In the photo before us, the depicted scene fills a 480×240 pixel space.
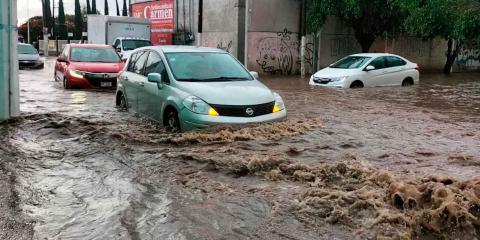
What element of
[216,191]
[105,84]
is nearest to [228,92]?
[216,191]

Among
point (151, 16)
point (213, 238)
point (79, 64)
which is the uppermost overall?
point (151, 16)

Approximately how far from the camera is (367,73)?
16.9 m

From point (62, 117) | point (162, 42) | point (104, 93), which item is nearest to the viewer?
point (62, 117)

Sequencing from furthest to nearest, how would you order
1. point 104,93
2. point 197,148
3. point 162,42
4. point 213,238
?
point 162,42 → point 104,93 → point 197,148 → point 213,238

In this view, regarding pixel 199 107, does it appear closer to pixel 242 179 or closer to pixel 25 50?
pixel 242 179

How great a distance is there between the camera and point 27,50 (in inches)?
1069

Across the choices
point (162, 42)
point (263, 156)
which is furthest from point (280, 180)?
point (162, 42)

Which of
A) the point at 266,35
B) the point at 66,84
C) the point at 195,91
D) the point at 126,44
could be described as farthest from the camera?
the point at 266,35

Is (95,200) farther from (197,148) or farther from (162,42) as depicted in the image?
(162,42)

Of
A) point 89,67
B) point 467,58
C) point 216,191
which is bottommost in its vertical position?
point 216,191

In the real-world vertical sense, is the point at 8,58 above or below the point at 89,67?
above

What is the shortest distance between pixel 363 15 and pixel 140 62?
55.6ft

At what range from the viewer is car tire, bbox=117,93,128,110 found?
417 inches

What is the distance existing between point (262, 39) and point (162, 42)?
8.06 metres
